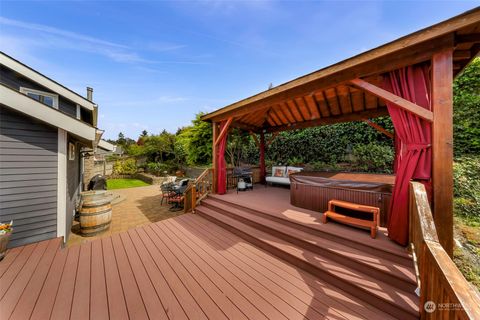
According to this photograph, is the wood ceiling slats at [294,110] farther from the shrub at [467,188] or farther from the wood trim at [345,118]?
the shrub at [467,188]

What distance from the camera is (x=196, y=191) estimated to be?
5.41m

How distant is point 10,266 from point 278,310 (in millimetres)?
3966

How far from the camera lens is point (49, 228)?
133 inches

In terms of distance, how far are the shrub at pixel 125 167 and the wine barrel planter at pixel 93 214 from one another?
41.9 ft

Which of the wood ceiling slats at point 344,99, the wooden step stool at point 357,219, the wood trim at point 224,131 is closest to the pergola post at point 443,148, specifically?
the wooden step stool at point 357,219

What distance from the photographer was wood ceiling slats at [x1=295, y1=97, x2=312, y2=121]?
17.2 ft

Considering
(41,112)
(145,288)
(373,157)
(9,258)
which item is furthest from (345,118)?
(9,258)

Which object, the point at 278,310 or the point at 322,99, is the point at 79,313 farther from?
the point at 322,99

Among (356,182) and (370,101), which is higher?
(370,101)

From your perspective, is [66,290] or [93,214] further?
[93,214]

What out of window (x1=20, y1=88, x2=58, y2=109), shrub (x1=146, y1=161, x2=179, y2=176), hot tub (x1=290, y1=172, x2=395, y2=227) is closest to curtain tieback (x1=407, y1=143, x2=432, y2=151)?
hot tub (x1=290, y1=172, x2=395, y2=227)

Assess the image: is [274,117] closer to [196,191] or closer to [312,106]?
[312,106]

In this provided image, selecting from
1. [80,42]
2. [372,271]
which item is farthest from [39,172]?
[372,271]

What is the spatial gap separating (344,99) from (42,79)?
31.3 ft
